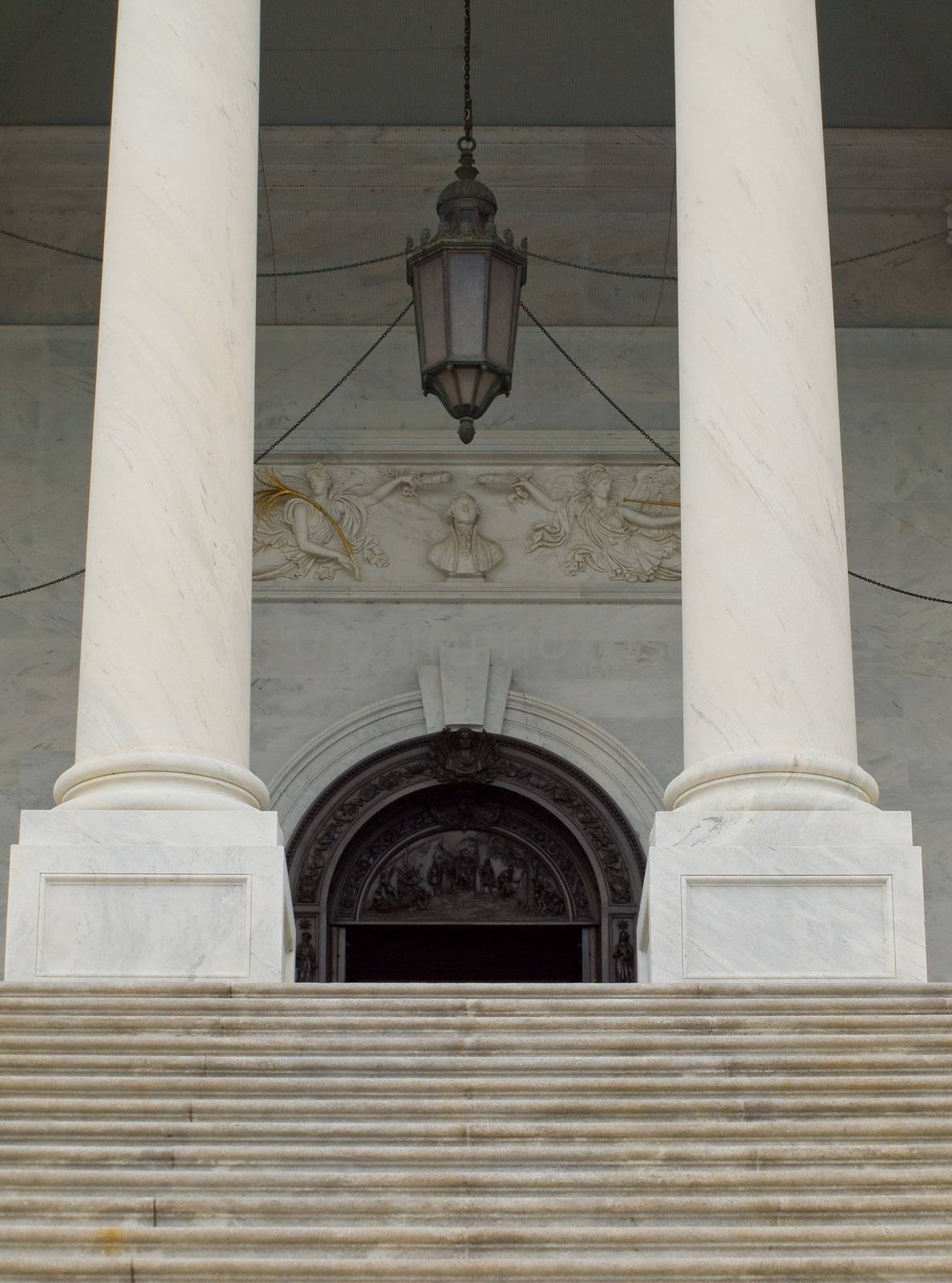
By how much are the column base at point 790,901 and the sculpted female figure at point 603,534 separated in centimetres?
847

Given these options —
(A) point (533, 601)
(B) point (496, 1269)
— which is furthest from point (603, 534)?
(B) point (496, 1269)

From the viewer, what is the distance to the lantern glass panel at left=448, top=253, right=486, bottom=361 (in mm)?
16391

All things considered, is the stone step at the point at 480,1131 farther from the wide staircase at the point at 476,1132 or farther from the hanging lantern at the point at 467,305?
the hanging lantern at the point at 467,305

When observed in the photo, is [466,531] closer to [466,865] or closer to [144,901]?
[466,865]

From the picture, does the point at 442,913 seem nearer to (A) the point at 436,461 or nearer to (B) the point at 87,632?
(A) the point at 436,461

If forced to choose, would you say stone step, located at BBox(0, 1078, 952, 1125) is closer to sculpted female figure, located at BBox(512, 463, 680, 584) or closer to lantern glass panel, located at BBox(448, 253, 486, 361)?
lantern glass panel, located at BBox(448, 253, 486, 361)

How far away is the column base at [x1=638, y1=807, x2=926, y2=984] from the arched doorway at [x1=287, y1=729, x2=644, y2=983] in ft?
24.7

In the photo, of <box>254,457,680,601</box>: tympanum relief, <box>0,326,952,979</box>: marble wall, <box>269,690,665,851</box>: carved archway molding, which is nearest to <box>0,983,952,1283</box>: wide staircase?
<box>269,690,665,851</box>: carved archway molding

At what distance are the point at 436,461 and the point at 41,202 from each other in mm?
4677

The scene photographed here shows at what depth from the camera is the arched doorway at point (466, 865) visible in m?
21.3

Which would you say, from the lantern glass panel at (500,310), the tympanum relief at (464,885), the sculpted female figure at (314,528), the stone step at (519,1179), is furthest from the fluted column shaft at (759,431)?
the tympanum relief at (464,885)

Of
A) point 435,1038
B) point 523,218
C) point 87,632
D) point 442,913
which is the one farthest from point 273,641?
point 435,1038

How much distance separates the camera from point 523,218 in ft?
75.0

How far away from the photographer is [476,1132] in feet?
34.7
